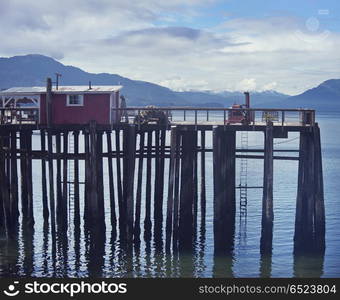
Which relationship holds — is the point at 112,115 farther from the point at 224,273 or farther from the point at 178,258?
the point at 224,273

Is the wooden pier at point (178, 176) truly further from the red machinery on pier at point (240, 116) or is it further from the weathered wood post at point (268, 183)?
the red machinery on pier at point (240, 116)

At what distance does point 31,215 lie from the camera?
43219 millimetres

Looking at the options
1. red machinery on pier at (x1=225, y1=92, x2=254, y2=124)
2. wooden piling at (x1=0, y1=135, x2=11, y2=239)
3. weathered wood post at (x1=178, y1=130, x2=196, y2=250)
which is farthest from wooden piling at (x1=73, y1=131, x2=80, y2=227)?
red machinery on pier at (x1=225, y1=92, x2=254, y2=124)

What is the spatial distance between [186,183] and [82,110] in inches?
320

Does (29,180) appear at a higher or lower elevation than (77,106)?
lower

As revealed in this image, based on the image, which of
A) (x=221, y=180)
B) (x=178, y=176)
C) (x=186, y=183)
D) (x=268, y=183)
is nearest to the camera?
(x=268, y=183)

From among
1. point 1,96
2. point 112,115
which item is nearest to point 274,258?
point 112,115

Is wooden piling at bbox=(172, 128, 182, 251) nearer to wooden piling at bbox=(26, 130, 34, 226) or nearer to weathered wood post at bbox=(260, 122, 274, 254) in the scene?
weathered wood post at bbox=(260, 122, 274, 254)

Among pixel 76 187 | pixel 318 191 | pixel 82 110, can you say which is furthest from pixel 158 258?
pixel 82 110

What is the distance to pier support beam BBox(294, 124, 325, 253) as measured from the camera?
118ft

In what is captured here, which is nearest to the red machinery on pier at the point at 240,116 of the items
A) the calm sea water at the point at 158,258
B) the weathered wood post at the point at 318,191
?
the weathered wood post at the point at 318,191

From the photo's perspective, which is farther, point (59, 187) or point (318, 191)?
point (59, 187)

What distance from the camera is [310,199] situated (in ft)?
119

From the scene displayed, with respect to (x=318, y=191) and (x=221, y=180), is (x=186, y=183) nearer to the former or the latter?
(x=221, y=180)
